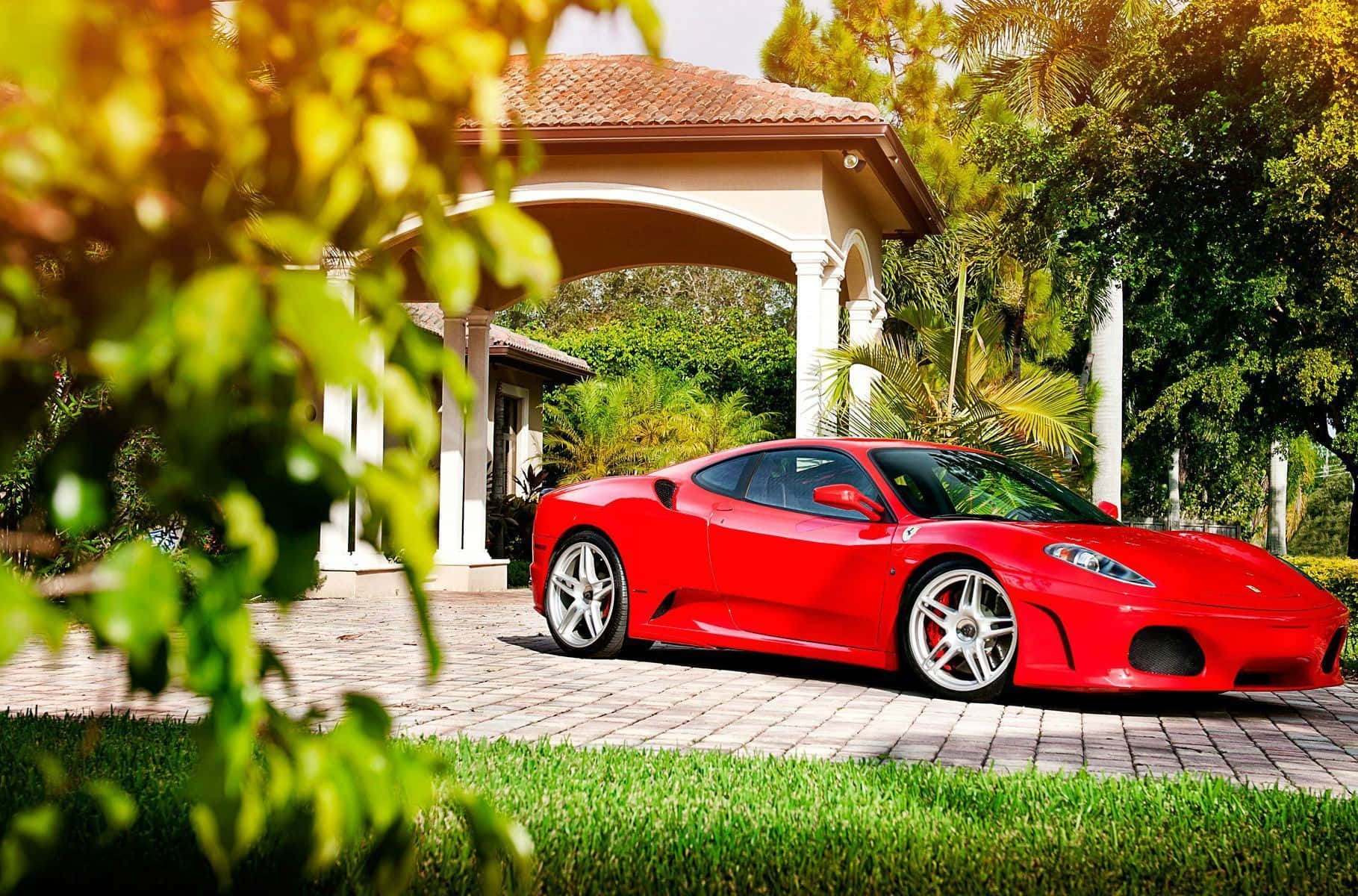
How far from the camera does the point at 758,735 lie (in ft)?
19.6

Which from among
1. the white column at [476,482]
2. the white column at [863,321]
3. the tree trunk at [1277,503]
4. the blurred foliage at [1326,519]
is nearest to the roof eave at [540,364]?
the white column at [476,482]

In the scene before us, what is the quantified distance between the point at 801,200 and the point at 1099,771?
31.9 feet

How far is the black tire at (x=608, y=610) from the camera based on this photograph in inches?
343

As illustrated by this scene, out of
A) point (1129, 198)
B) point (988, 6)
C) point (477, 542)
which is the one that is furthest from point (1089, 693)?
point (988, 6)

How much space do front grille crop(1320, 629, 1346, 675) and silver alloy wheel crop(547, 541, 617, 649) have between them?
4101 mm

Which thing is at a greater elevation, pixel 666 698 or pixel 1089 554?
pixel 1089 554

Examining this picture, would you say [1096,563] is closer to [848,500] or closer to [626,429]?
[848,500]

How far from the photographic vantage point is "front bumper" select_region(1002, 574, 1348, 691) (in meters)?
6.58

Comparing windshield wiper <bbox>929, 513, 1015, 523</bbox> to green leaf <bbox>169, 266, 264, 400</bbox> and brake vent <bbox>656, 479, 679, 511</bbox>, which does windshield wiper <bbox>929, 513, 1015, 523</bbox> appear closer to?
brake vent <bbox>656, 479, 679, 511</bbox>

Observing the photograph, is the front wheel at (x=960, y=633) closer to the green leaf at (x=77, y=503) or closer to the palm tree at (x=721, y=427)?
the green leaf at (x=77, y=503)

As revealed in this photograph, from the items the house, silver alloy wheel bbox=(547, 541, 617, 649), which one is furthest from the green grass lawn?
the house

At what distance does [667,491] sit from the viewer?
864 cm

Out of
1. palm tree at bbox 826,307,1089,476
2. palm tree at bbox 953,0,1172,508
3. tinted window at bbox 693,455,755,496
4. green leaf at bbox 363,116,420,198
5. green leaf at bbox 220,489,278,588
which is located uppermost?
palm tree at bbox 953,0,1172,508

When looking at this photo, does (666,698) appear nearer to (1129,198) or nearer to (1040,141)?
(1129,198)
